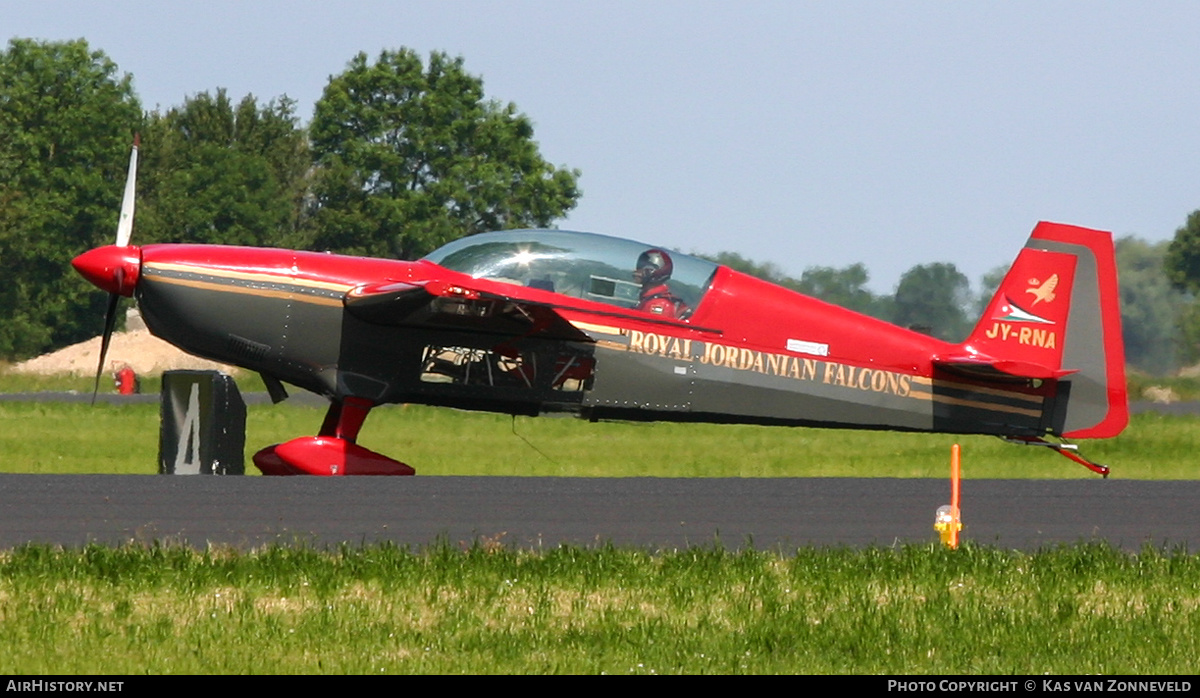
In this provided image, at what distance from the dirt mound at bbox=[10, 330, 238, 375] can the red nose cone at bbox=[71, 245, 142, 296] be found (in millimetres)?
31198

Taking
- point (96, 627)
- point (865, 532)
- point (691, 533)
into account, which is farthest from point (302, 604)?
point (865, 532)

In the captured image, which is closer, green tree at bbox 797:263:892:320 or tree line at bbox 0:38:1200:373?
green tree at bbox 797:263:892:320

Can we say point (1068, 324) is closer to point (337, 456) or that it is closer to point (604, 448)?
point (337, 456)

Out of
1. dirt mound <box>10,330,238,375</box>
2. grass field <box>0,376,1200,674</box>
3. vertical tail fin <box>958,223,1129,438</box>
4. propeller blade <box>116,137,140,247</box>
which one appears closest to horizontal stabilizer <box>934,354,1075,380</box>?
vertical tail fin <box>958,223,1129,438</box>

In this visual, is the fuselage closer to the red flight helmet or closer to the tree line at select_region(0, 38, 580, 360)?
the red flight helmet

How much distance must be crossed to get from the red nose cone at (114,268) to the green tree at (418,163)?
1764 inches

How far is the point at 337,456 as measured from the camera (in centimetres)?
1515

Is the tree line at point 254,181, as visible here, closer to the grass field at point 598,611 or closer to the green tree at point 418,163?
the green tree at point 418,163

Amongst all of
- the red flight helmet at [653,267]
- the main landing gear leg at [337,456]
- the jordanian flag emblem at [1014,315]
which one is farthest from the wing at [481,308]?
the jordanian flag emblem at [1014,315]

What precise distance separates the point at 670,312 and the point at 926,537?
4219mm

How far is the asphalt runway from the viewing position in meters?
11.2

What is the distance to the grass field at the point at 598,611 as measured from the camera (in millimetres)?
7488

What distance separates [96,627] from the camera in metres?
8.06

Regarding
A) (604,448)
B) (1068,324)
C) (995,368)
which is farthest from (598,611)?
(604,448)
